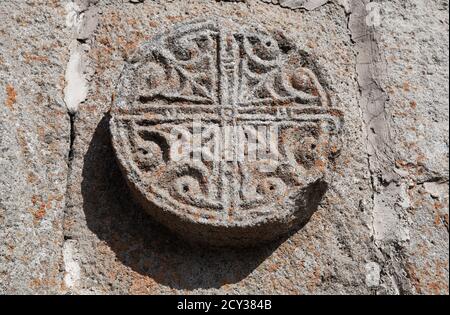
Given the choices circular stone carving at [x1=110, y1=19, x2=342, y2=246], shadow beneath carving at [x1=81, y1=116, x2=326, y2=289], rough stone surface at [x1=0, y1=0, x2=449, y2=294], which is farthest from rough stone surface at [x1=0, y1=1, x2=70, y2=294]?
circular stone carving at [x1=110, y1=19, x2=342, y2=246]

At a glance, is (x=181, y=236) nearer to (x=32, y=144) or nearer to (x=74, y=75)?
(x=32, y=144)

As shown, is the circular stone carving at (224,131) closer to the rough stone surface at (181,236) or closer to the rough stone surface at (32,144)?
the rough stone surface at (181,236)

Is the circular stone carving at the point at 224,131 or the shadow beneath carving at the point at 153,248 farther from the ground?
the circular stone carving at the point at 224,131

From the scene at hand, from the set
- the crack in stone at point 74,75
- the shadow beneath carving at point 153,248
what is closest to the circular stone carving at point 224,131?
the shadow beneath carving at point 153,248

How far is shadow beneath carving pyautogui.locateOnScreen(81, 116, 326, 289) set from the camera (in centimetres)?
194

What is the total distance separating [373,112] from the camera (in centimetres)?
222

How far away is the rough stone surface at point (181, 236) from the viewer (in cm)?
196

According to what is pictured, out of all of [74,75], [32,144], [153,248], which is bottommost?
[153,248]

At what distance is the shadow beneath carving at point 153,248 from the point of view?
1944mm

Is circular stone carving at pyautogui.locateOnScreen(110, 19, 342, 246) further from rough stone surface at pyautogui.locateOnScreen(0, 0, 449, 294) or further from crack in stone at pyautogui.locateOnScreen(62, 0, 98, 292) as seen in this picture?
crack in stone at pyautogui.locateOnScreen(62, 0, 98, 292)

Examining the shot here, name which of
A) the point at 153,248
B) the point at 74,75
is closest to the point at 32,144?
the point at 74,75

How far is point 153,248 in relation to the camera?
1969 mm

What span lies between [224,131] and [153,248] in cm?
38

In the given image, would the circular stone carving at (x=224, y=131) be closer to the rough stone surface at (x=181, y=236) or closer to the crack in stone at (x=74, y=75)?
the rough stone surface at (x=181, y=236)
